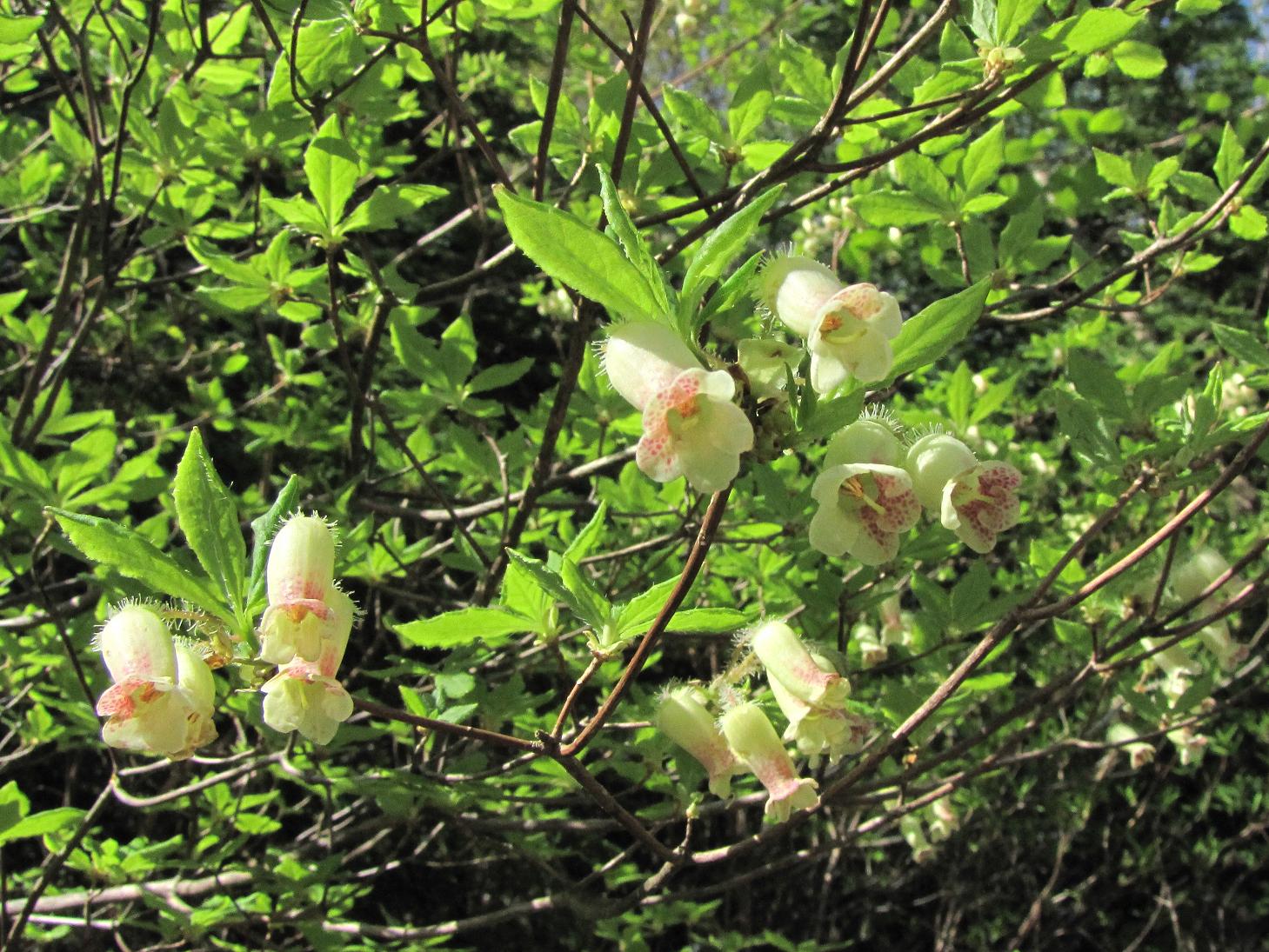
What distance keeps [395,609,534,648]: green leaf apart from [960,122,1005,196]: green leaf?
1493 mm

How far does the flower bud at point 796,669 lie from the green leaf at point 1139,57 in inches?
57.6

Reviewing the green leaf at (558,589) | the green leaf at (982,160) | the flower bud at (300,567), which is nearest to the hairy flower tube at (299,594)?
the flower bud at (300,567)

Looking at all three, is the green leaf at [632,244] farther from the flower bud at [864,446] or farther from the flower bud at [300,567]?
the flower bud at [300,567]

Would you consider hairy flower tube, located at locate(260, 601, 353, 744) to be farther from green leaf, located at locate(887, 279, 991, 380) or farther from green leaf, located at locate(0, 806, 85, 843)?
green leaf, located at locate(0, 806, 85, 843)

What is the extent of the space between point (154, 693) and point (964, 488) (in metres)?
1.08

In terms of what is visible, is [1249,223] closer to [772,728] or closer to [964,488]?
[964,488]

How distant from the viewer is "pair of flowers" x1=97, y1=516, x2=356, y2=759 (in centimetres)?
117

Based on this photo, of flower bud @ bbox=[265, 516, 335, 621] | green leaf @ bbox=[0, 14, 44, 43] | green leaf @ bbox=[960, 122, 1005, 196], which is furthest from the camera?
green leaf @ bbox=[960, 122, 1005, 196]

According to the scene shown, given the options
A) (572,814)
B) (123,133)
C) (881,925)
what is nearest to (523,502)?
(123,133)

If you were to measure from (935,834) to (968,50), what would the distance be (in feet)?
8.52

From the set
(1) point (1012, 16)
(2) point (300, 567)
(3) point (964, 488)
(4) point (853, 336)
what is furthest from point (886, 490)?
(1) point (1012, 16)

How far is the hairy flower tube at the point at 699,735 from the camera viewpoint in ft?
5.11

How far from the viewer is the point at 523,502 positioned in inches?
87.4

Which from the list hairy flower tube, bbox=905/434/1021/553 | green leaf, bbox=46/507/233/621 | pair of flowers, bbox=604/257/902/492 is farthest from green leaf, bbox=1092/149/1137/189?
green leaf, bbox=46/507/233/621
